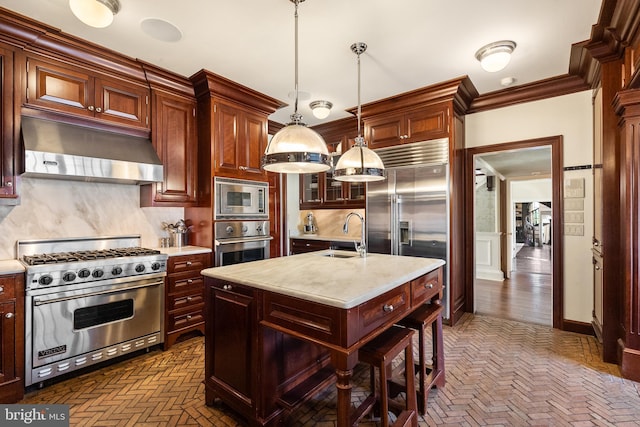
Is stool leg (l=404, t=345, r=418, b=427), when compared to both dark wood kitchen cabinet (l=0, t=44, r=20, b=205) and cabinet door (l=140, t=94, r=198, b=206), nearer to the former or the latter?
cabinet door (l=140, t=94, r=198, b=206)

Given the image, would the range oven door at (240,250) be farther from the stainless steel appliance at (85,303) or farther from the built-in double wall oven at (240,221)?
the stainless steel appliance at (85,303)

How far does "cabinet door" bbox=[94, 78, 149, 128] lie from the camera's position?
2820 millimetres

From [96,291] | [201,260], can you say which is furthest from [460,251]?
[96,291]

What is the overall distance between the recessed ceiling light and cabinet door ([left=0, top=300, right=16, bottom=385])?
223 cm

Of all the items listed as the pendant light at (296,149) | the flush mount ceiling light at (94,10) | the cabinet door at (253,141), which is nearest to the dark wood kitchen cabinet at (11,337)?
the flush mount ceiling light at (94,10)

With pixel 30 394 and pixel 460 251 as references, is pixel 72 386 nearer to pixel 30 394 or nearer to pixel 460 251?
pixel 30 394

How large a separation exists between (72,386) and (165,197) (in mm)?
1746

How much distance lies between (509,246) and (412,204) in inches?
147

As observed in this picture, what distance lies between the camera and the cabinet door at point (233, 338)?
1734 mm

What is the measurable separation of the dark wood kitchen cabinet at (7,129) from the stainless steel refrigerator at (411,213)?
3.51m

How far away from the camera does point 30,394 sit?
2.20 meters

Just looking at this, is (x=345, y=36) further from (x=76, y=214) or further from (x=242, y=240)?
(x=76, y=214)

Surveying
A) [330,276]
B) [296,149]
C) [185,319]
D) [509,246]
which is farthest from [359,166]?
[509,246]

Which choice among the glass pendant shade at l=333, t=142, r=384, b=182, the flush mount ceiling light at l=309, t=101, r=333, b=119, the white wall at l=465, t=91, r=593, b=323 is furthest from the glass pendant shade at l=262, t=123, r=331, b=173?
the white wall at l=465, t=91, r=593, b=323
